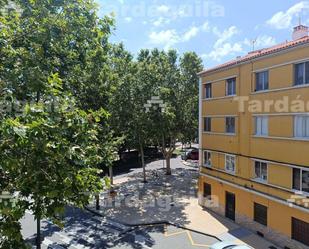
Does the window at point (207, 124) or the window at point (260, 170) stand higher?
the window at point (207, 124)

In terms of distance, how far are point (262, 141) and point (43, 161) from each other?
46.3ft

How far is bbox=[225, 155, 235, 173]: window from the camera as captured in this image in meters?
19.8

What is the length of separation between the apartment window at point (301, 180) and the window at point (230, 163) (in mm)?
4828

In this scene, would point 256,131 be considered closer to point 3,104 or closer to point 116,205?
point 116,205

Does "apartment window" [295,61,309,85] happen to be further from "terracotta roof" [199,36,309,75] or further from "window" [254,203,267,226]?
"window" [254,203,267,226]

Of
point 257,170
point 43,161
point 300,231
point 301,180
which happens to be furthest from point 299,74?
point 43,161

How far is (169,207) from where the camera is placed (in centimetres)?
2305

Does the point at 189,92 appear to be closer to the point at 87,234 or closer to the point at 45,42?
the point at 87,234

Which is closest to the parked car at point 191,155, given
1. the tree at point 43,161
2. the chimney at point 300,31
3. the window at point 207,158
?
the window at point 207,158

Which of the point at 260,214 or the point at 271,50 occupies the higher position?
the point at 271,50

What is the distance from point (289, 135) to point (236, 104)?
4563 millimetres

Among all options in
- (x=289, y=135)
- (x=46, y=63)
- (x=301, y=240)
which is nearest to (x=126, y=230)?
(x=301, y=240)

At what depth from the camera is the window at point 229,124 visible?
19.7 meters

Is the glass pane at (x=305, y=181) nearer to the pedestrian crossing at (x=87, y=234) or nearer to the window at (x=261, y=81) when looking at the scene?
the window at (x=261, y=81)
